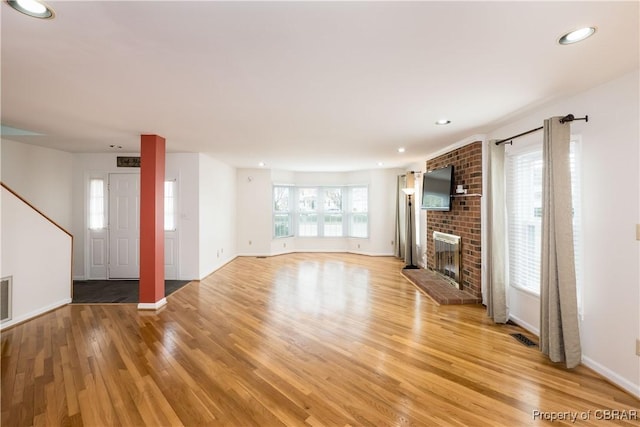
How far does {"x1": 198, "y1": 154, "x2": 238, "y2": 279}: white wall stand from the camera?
5.64m

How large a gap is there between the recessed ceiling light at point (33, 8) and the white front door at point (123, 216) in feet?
15.0

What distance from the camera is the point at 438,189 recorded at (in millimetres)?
5055

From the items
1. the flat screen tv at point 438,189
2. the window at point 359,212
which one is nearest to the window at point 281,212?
the window at point 359,212

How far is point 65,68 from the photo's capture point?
6.82 ft

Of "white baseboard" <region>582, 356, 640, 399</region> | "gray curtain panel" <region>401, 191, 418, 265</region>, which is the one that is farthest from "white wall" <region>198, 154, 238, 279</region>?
"white baseboard" <region>582, 356, 640, 399</region>

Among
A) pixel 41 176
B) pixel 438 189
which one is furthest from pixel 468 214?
pixel 41 176

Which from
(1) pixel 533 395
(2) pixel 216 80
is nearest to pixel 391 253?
(1) pixel 533 395

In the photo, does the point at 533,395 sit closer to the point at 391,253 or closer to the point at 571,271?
the point at 571,271

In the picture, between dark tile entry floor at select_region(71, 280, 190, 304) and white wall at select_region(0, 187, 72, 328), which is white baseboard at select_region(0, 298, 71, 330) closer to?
white wall at select_region(0, 187, 72, 328)

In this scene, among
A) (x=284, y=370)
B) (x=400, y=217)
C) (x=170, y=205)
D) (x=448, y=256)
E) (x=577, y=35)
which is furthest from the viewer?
(x=400, y=217)

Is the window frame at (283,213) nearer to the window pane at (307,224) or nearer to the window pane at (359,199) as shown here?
the window pane at (307,224)

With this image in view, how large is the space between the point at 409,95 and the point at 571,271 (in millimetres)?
2099

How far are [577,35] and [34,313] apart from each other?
609 centimetres

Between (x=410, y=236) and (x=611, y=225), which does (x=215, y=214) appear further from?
(x=611, y=225)
